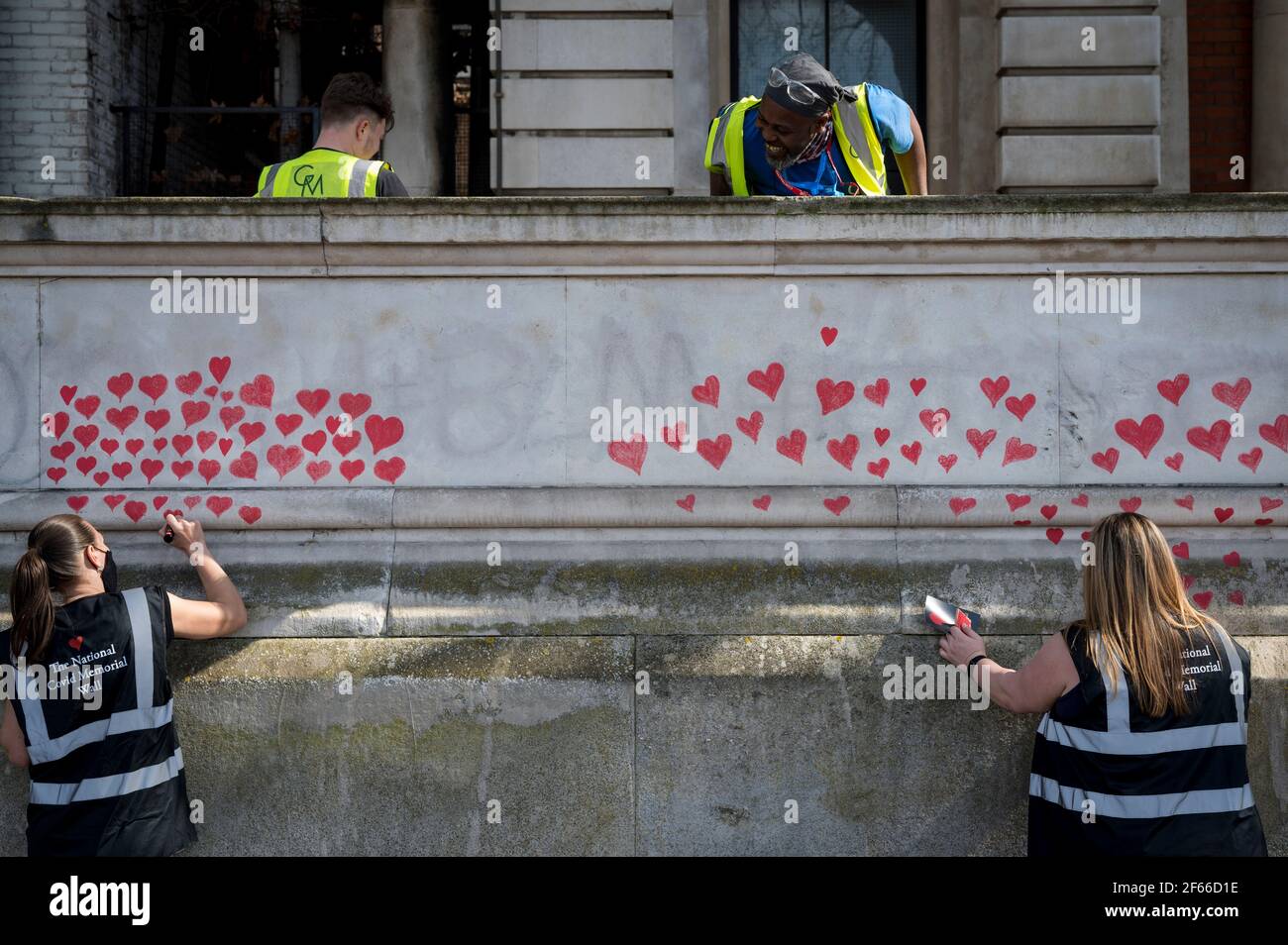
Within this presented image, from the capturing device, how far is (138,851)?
3.82 meters

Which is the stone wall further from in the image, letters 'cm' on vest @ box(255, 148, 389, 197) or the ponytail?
the ponytail

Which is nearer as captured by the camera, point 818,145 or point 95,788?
point 95,788

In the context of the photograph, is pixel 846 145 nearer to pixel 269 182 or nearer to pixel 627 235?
pixel 627 235

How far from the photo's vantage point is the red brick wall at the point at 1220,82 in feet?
37.2

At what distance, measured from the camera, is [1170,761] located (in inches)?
138

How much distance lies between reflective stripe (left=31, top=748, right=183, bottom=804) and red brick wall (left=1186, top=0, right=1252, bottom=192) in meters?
10.8

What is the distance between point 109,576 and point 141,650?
0.35m

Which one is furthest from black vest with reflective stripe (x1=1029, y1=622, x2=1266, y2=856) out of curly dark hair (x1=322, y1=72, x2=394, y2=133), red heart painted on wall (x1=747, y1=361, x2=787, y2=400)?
curly dark hair (x1=322, y1=72, x2=394, y2=133)

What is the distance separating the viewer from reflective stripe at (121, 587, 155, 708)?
383 centimetres

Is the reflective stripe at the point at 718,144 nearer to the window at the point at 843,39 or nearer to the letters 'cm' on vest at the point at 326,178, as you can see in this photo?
the letters 'cm' on vest at the point at 326,178

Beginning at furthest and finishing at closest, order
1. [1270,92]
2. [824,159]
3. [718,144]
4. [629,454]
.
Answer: [1270,92], [718,144], [824,159], [629,454]

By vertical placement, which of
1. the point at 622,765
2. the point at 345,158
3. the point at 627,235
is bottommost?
the point at 622,765

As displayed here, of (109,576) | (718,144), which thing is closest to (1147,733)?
(718,144)
